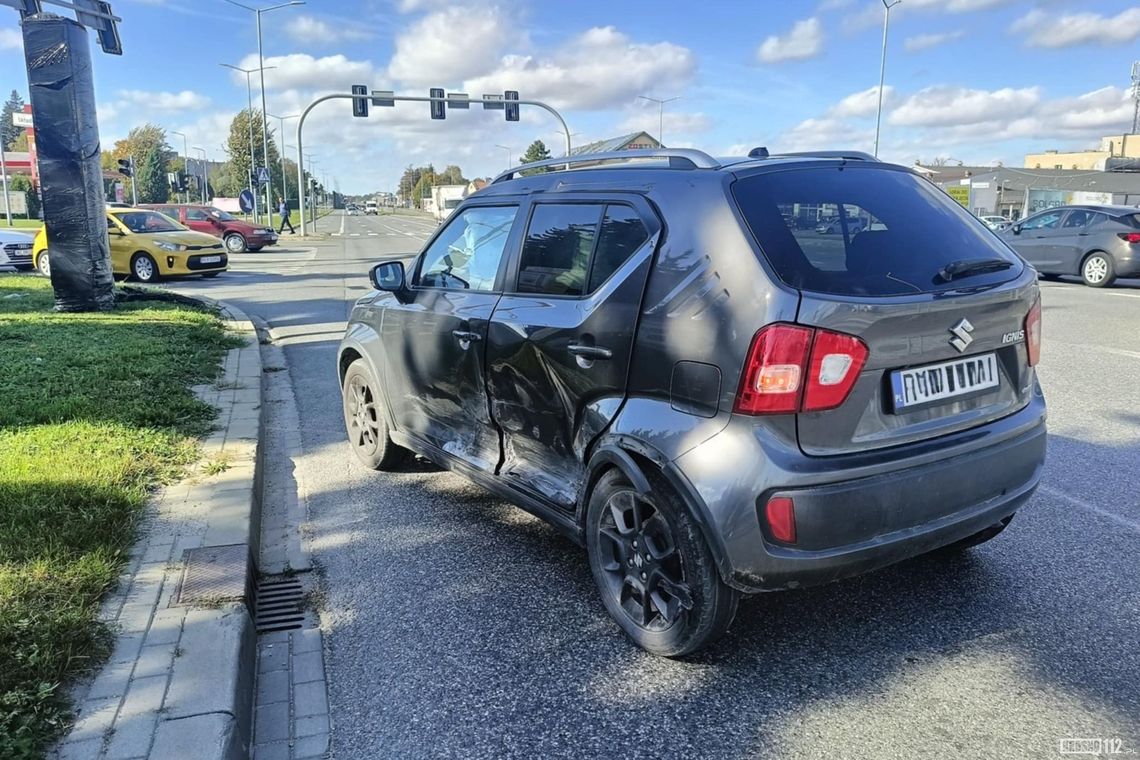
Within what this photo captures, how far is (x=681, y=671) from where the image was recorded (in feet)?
9.52

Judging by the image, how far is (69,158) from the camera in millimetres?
10320

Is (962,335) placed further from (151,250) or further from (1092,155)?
(1092,155)

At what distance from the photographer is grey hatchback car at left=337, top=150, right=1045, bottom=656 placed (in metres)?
2.56

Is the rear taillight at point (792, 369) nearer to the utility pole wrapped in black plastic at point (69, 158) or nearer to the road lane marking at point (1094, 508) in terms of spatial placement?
the road lane marking at point (1094, 508)

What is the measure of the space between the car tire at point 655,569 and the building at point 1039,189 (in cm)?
5126

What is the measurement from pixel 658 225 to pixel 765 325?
653 mm

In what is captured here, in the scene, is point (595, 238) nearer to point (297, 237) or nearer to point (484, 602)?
point (484, 602)

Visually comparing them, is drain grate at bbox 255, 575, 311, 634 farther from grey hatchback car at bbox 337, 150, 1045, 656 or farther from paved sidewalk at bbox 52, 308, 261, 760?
grey hatchback car at bbox 337, 150, 1045, 656

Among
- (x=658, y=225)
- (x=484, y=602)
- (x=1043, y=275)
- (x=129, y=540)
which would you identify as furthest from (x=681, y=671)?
(x=1043, y=275)

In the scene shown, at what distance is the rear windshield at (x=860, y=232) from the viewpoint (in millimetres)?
2676

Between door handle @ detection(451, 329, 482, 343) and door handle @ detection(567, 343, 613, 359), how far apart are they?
0.75 metres

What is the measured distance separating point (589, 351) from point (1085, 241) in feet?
52.3

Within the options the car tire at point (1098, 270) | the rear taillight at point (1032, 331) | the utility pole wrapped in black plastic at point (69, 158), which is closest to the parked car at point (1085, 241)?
the car tire at point (1098, 270)

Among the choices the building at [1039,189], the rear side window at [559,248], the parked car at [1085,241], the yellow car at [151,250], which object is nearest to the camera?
the rear side window at [559,248]
